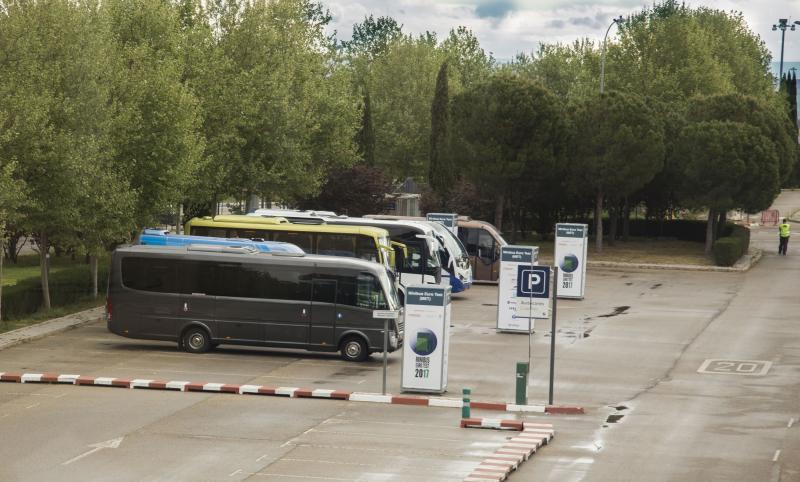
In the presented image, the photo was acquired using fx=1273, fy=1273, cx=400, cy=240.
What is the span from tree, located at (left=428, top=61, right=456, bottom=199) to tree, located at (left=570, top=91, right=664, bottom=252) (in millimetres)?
7407

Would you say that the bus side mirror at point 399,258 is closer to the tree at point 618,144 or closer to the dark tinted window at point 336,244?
the dark tinted window at point 336,244

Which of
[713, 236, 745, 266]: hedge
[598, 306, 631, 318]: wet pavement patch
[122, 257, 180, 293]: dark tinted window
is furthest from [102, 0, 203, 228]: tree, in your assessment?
[713, 236, 745, 266]: hedge

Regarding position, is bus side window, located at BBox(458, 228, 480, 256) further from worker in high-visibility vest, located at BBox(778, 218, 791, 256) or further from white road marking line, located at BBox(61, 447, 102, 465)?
white road marking line, located at BBox(61, 447, 102, 465)

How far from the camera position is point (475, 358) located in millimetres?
31453

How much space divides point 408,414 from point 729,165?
3630 cm

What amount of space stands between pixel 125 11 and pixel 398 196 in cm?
2273

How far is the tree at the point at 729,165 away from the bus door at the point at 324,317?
100 ft

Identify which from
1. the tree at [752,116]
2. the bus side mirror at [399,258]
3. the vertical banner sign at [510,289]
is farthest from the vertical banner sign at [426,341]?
the tree at [752,116]

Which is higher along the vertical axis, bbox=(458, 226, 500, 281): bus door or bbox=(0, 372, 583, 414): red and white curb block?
bbox=(458, 226, 500, 281): bus door

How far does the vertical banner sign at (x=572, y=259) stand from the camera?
44.0m

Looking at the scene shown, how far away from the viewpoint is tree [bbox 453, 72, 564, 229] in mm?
58562

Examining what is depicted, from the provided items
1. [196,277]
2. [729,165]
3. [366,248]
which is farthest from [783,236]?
[196,277]

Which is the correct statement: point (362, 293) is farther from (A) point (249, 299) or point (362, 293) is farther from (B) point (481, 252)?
(B) point (481, 252)

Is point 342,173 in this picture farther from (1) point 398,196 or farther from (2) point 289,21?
(2) point 289,21
